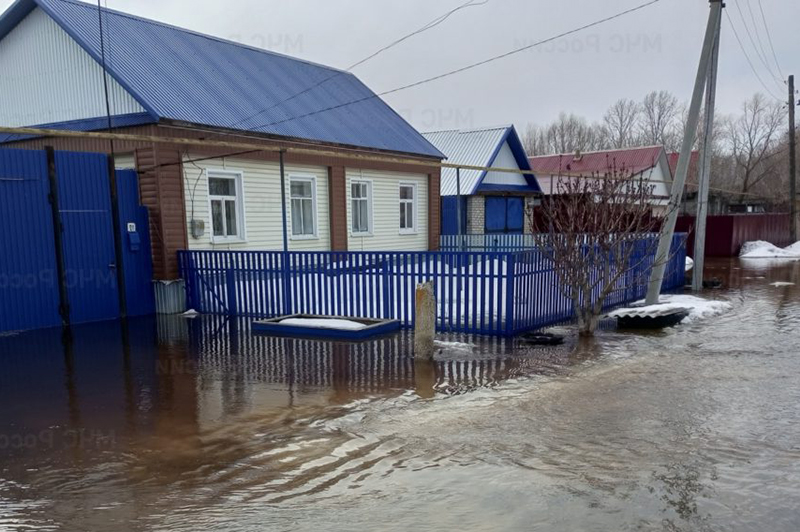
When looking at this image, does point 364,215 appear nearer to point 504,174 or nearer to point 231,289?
point 231,289

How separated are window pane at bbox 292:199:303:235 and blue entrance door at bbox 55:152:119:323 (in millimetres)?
5068

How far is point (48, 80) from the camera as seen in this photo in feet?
42.9

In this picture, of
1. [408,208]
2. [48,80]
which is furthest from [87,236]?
[408,208]

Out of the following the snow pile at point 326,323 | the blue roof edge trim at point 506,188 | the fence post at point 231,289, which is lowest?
the snow pile at point 326,323

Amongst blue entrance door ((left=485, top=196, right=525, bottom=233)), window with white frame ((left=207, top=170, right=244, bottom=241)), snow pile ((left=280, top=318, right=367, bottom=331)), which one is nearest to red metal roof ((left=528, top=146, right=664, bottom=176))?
blue entrance door ((left=485, top=196, right=525, bottom=233))

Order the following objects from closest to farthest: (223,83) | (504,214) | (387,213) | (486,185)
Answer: (223,83) < (387,213) < (486,185) < (504,214)

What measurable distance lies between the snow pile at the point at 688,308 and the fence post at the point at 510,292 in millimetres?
2227

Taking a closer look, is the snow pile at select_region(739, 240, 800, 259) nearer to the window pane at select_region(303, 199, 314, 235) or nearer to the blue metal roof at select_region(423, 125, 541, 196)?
the blue metal roof at select_region(423, 125, 541, 196)

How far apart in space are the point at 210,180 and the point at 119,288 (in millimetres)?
3224

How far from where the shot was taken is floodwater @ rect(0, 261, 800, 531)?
3.66 m

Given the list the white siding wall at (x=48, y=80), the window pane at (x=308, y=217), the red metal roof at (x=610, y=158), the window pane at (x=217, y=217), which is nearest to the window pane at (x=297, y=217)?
the window pane at (x=308, y=217)

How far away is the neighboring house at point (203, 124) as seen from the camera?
1179 cm

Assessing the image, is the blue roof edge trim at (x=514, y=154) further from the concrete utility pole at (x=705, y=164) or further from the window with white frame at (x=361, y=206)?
the concrete utility pole at (x=705, y=164)

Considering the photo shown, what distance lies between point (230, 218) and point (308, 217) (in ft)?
8.52
